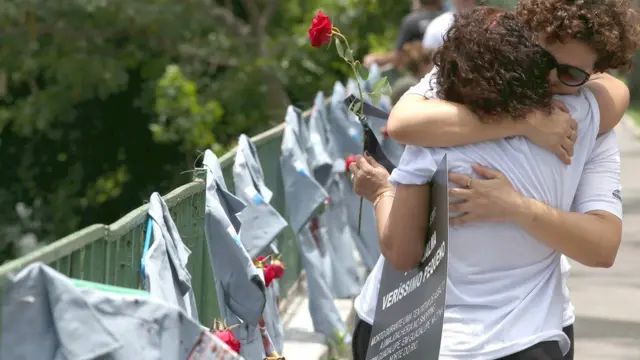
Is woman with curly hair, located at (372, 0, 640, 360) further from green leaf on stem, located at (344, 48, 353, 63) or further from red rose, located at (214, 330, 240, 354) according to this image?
green leaf on stem, located at (344, 48, 353, 63)

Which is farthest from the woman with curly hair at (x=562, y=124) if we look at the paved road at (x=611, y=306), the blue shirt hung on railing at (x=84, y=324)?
the paved road at (x=611, y=306)

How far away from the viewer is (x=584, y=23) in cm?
282

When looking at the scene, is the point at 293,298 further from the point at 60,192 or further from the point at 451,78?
the point at 60,192

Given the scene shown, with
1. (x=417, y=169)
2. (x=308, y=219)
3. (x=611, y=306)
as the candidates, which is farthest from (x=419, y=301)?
(x=611, y=306)

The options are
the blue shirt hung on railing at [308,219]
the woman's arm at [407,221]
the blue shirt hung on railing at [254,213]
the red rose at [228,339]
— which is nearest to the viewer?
the woman's arm at [407,221]

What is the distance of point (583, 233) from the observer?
2.85 m

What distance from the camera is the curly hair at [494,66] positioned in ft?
8.86

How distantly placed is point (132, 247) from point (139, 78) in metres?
13.6

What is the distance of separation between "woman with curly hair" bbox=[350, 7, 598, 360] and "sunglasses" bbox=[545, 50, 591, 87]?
0.11 feet

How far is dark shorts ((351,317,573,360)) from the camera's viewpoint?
110 inches

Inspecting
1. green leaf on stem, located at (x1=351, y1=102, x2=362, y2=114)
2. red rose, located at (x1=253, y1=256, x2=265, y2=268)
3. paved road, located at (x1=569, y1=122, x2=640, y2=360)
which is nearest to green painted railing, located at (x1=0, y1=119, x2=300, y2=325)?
red rose, located at (x1=253, y1=256, x2=265, y2=268)

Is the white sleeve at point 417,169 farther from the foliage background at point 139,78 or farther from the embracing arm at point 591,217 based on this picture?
the foliage background at point 139,78

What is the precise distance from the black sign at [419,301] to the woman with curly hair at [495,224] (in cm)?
4

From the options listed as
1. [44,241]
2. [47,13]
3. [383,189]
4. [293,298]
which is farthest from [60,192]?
[383,189]
